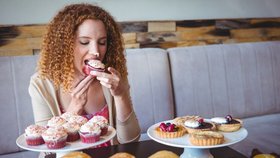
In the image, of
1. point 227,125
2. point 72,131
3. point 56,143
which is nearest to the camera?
point 56,143

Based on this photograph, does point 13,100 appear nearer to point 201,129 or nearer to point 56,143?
point 56,143

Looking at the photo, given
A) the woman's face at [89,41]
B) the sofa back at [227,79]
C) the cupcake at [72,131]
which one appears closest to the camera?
the cupcake at [72,131]

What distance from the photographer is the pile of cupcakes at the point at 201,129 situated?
109 cm

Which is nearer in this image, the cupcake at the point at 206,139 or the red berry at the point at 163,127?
the cupcake at the point at 206,139

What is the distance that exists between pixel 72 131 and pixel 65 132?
33 mm

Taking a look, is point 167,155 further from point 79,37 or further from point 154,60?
point 154,60

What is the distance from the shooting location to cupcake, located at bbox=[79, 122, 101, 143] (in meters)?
1.11

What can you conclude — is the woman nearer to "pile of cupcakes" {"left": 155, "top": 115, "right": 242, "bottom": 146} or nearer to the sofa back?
"pile of cupcakes" {"left": 155, "top": 115, "right": 242, "bottom": 146}

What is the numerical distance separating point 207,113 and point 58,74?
1372 millimetres

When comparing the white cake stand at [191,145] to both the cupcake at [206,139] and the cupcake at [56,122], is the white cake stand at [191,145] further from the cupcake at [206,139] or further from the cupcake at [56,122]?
the cupcake at [56,122]

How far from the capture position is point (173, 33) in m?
2.74

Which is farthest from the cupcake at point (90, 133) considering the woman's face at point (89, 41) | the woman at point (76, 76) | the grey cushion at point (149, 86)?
the grey cushion at point (149, 86)

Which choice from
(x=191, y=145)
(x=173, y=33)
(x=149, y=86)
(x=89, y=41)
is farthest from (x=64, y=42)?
(x=173, y=33)

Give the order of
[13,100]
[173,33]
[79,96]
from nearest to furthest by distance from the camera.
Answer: [79,96]
[13,100]
[173,33]
